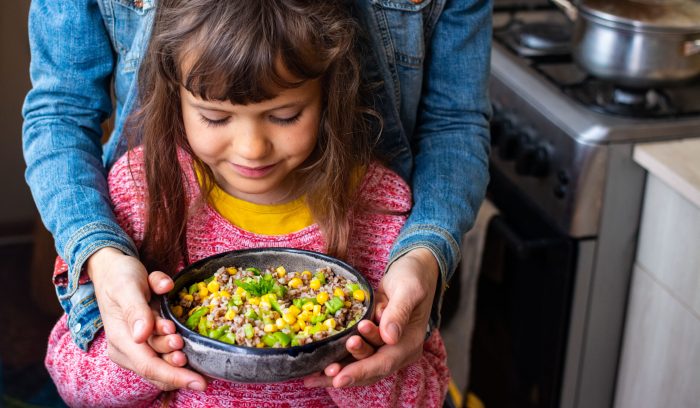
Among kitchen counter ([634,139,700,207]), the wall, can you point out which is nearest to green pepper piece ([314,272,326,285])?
kitchen counter ([634,139,700,207])

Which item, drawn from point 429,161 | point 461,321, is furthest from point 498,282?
point 429,161

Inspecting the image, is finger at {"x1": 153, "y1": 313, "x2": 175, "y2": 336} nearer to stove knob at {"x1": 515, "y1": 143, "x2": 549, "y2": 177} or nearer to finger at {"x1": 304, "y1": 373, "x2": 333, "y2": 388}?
finger at {"x1": 304, "y1": 373, "x2": 333, "y2": 388}

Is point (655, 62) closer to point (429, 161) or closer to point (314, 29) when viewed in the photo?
point (429, 161)

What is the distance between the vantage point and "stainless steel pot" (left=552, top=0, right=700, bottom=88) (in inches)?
69.9

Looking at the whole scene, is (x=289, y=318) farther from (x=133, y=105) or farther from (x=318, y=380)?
(x=133, y=105)

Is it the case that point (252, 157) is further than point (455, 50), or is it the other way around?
point (455, 50)

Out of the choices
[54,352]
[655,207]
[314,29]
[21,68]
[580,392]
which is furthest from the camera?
[21,68]

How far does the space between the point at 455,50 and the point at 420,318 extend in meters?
0.39

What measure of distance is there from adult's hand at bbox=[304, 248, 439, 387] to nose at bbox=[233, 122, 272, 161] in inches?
8.6

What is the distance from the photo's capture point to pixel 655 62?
179 cm

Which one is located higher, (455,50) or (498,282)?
(455,50)

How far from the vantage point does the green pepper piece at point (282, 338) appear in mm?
986

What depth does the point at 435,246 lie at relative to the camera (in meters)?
1.19

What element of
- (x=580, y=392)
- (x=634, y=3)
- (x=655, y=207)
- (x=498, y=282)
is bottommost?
(x=580, y=392)
